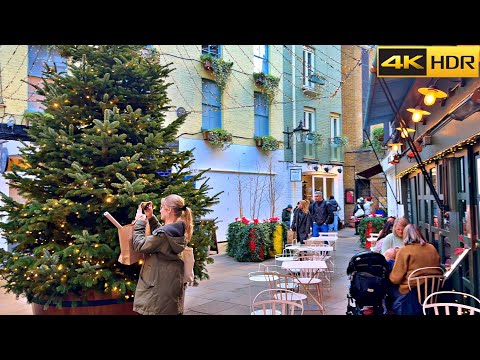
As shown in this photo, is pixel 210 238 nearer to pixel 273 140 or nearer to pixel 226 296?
pixel 226 296

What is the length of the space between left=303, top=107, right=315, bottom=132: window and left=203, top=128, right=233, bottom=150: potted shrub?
505 centimetres

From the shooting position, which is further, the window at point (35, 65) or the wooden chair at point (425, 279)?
the window at point (35, 65)

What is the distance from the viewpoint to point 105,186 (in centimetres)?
457

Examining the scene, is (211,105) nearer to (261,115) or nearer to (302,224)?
(261,115)

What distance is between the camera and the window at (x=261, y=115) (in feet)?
51.9

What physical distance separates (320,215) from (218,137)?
4.68 m

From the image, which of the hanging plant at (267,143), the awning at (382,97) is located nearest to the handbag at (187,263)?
the awning at (382,97)

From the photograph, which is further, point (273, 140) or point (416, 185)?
point (273, 140)

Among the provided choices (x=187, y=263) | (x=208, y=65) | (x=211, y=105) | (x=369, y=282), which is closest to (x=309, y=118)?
(x=211, y=105)

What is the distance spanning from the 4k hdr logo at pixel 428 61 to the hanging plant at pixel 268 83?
39.5ft

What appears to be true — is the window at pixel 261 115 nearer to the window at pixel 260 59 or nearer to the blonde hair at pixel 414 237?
the window at pixel 260 59
